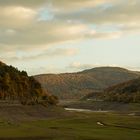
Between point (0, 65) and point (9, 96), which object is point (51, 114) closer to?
point (9, 96)

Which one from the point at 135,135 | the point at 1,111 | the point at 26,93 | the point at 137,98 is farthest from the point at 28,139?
the point at 137,98

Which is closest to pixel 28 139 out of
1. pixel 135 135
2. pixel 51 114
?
pixel 135 135

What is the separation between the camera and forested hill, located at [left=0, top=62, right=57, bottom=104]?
14425 centimetres

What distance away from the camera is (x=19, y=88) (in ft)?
502

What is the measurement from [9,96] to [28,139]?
81517 mm

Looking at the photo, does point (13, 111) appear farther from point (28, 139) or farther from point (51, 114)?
point (28, 139)

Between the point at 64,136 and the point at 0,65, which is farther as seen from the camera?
the point at 0,65

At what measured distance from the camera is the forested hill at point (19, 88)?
14425 centimetres

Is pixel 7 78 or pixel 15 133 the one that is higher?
pixel 7 78

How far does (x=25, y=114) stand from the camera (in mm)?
121562

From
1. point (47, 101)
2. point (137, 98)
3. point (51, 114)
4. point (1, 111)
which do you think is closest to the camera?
point (1, 111)

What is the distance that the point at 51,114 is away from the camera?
13075 centimetres

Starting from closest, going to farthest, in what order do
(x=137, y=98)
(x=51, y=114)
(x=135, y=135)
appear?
(x=135, y=135)
(x=51, y=114)
(x=137, y=98)

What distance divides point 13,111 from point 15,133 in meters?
48.1
